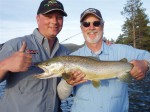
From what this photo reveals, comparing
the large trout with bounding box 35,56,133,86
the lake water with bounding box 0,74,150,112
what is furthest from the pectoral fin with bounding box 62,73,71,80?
the lake water with bounding box 0,74,150,112

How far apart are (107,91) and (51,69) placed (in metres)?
1.20

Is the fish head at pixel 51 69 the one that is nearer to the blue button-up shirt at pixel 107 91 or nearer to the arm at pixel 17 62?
the blue button-up shirt at pixel 107 91

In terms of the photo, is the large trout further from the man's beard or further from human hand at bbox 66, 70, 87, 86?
the man's beard

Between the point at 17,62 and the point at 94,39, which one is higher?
the point at 94,39

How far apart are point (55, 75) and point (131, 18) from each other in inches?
2368

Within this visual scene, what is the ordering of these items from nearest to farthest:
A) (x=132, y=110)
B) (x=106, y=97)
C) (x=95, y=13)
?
(x=106, y=97) → (x=95, y=13) → (x=132, y=110)

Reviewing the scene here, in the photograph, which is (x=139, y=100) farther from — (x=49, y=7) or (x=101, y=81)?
(x=49, y=7)

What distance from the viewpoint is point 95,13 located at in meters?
6.10

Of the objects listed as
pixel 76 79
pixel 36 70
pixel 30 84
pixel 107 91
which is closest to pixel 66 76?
pixel 76 79

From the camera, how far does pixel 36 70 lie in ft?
19.0

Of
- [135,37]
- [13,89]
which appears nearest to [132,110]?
[13,89]

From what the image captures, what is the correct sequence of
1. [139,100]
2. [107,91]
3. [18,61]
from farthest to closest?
1. [139,100]
2. [107,91]
3. [18,61]

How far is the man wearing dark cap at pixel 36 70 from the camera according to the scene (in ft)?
17.6

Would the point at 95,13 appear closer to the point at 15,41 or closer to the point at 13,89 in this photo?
the point at 15,41
